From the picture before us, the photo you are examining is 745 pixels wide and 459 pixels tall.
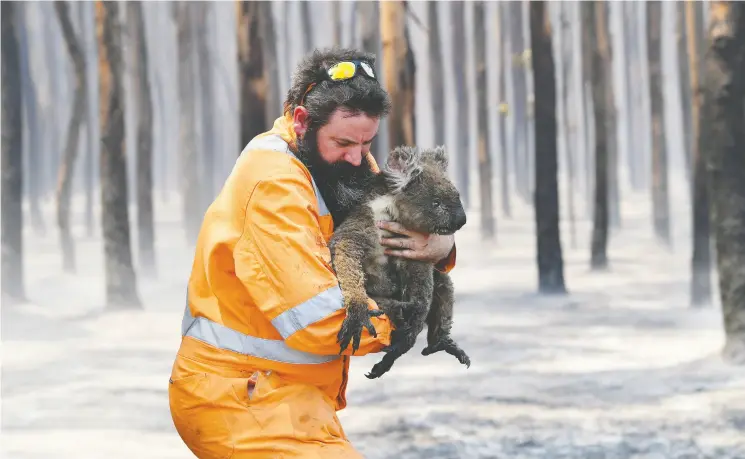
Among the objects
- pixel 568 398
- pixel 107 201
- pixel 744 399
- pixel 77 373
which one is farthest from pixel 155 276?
pixel 744 399

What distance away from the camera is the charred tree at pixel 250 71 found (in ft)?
38.6

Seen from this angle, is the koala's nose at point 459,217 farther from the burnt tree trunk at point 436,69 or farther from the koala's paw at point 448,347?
the burnt tree trunk at point 436,69

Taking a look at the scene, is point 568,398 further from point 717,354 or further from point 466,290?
point 466,290

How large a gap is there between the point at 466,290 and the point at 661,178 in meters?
6.77

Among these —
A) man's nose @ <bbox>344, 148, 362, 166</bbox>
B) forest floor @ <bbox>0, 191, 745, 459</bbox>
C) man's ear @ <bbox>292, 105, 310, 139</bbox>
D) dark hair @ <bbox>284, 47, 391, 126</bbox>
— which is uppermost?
dark hair @ <bbox>284, 47, 391, 126</bbox>

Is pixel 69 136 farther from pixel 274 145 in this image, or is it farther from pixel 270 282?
pixel 270 282

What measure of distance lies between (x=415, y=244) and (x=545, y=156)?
12049mm

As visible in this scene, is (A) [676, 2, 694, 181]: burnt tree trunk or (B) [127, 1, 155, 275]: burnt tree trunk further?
(A) [676, 2, 694, 181]: burnt tree trunk

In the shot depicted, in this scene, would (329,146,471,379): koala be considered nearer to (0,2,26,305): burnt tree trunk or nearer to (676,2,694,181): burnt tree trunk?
(0,2,26,305): burnt tree trunk

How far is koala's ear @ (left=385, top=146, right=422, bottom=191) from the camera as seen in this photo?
9.78 feet

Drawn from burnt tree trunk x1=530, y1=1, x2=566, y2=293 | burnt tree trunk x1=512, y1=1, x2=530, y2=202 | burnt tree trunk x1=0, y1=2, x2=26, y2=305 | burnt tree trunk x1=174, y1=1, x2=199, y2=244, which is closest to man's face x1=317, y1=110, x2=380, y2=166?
burnt tree trunk x1=530, y1=1, x2=566, y2=293

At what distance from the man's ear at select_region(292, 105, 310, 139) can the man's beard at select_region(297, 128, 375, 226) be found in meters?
0.02

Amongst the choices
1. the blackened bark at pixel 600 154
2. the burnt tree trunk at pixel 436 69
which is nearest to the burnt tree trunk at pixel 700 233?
the blackened bark at pixel 600 154

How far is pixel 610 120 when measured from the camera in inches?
871
